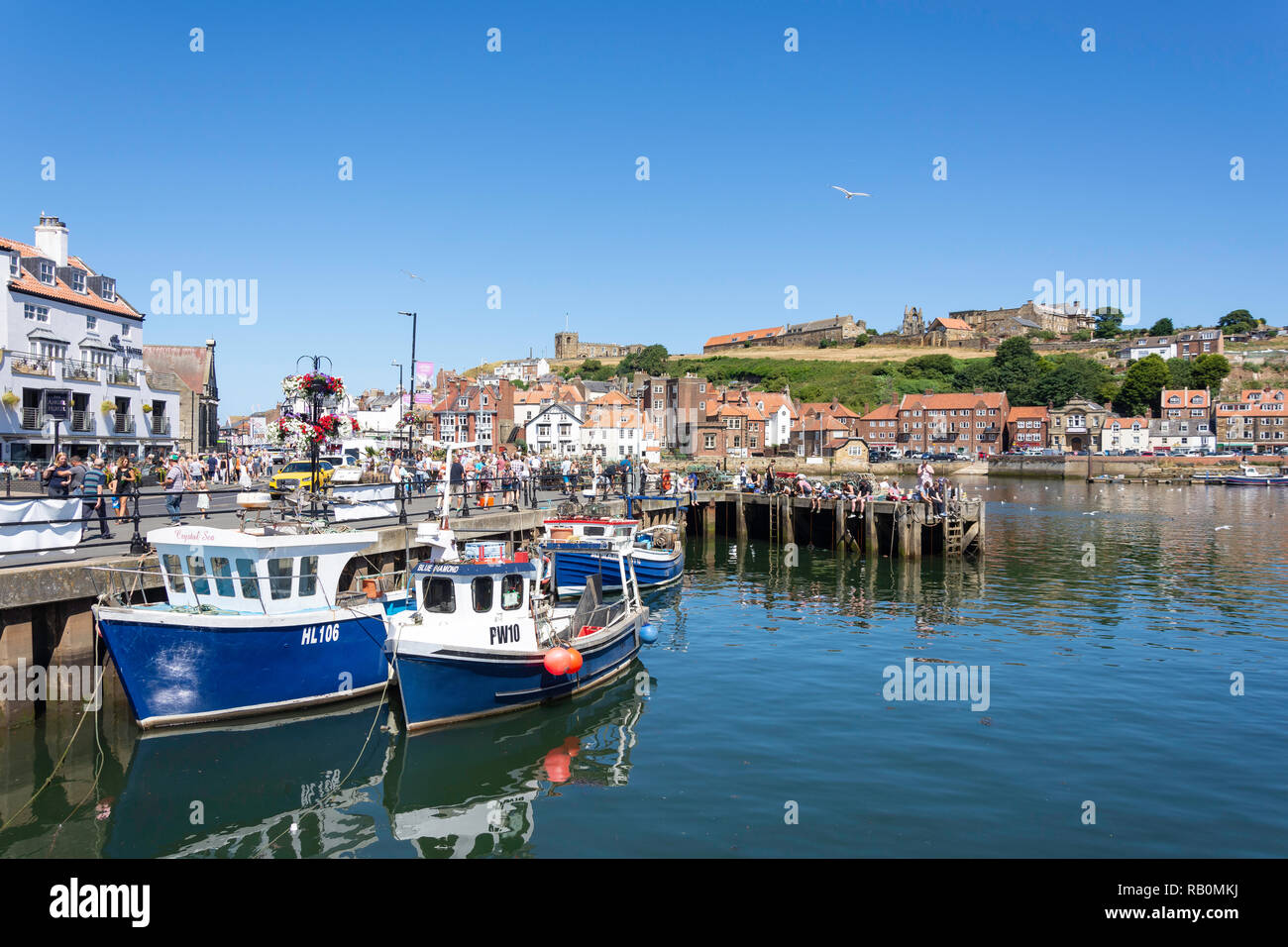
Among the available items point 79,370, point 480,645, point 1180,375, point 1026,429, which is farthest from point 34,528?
Answer: point 1180,375

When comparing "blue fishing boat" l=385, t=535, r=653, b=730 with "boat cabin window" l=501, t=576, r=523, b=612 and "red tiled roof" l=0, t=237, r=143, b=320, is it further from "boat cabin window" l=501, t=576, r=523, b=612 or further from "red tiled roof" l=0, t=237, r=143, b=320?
"red tiled roof" l=0, t=237, r=143, b=320

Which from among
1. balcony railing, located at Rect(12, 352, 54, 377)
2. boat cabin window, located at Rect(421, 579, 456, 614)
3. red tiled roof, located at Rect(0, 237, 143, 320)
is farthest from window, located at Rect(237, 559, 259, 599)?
red tiled roof, located at Rect(0, 237, 143, 320)

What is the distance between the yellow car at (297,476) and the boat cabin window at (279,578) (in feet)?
45.3

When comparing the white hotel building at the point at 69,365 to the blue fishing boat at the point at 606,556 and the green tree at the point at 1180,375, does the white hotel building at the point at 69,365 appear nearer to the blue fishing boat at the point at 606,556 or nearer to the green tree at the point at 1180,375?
the blue fishing boat at the point at 606,556

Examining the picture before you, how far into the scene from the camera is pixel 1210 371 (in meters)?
160

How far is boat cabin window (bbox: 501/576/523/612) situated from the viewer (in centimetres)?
1703

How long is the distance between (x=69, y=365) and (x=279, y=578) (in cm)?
3423

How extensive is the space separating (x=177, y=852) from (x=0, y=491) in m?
21.3

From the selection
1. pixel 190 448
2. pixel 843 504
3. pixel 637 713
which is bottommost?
pixel 637 713

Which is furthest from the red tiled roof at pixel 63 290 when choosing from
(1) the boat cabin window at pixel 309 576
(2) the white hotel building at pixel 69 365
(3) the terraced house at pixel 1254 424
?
(3) the terraced house at pixel 1254 424

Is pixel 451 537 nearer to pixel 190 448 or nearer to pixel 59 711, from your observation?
pixel 59 711

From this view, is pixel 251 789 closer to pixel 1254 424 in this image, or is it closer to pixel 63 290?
pixel 63 290

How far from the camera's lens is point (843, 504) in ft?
144
